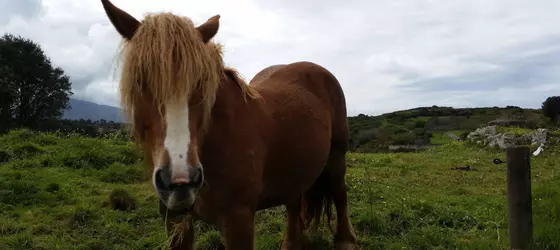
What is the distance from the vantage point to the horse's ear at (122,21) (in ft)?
8.25

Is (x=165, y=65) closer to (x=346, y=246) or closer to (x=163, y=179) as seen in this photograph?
(x=163, y=179)

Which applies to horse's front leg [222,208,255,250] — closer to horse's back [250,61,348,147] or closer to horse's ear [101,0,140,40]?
horse's back [250,61,348,147]

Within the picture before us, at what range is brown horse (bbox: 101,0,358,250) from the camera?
2230 mm

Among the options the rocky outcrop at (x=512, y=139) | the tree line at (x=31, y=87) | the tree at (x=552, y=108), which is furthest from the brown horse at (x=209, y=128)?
the tree at (x=552, y=108)

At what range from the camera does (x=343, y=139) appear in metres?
4.98

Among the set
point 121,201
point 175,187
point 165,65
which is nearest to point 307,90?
point 165,65

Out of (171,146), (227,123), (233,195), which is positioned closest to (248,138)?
(227,123)

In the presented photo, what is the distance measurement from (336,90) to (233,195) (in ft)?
8.43

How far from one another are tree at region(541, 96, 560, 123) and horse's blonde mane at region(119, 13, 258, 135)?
36066 millimetres

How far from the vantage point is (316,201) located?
5.02 metres

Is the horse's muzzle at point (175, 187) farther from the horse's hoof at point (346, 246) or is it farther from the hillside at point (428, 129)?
the hillside at point (428, 129)

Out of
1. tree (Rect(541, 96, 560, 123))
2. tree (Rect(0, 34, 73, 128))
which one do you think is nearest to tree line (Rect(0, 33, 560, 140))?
tree (Rect(0, 34, 73, 128))

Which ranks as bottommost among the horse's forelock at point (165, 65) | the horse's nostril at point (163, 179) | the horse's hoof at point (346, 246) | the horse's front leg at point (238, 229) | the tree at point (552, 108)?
the horse's hoof at point (346, 246)

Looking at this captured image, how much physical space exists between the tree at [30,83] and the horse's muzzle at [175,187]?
2321 centimetres
